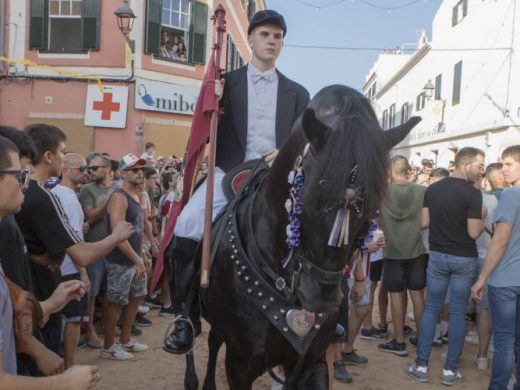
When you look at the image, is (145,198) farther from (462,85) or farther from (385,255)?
(462,85)

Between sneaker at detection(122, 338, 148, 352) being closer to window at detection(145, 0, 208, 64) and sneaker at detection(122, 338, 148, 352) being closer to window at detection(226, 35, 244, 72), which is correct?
window at detection(145, 0, 208, 64)

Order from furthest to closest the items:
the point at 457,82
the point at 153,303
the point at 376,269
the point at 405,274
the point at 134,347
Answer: the point at 457,82
the point at 153,303
the point at 376,269
the point at 405,274
the point at 134,347

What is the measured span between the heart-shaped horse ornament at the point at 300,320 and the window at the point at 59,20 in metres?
14.1

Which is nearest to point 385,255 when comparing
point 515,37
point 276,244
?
point 276,244

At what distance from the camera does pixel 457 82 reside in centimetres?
1933

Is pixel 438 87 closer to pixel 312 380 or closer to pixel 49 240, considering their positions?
pixel 312 380

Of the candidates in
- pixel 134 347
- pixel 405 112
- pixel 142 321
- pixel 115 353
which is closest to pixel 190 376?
pixel 115 353

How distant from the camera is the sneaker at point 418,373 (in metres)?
5.21

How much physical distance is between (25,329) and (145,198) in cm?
453

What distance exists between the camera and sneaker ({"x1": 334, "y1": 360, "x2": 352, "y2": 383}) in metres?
5.09

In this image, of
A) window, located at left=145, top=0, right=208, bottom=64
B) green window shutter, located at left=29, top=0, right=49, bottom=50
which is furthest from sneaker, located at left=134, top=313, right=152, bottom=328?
green window shutter, located at left=29, top=0, right=49, bottom=50

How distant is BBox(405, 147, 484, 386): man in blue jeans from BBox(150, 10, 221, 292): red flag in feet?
9.80

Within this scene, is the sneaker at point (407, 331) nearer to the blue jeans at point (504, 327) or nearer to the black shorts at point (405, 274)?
the black shorts at point (405, 274)

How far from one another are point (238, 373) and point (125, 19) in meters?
12.6
